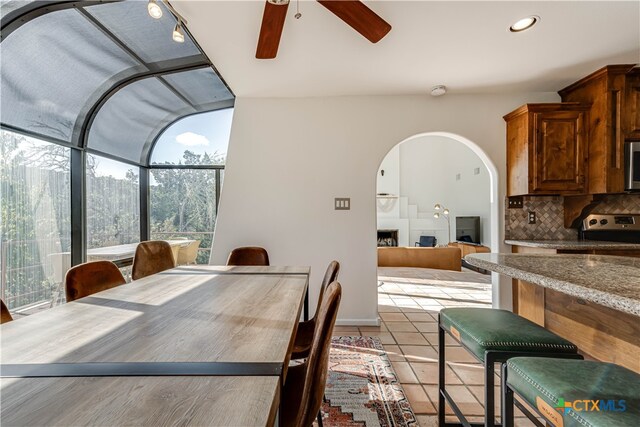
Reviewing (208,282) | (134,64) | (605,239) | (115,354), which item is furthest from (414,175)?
(115,354)

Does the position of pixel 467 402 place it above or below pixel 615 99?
below

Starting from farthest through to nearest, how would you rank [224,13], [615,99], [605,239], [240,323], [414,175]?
[414,175] < [605,239] < [615,99] < [224,13] < [240,323]

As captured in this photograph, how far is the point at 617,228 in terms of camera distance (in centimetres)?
295

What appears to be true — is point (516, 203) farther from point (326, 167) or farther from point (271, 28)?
point (271, 28)

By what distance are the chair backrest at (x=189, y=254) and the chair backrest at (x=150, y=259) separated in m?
2.22

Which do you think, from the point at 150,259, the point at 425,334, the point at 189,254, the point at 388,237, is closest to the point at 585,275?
the point at 425,334

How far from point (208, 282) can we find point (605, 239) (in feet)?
11.8

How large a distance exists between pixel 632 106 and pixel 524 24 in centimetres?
150

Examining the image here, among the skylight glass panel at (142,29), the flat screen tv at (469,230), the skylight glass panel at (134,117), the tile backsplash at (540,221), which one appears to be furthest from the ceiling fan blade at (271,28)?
the flat screen tv at (469,230)

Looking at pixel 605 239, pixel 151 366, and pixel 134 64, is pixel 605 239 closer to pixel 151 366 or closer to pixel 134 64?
pixel 151 366

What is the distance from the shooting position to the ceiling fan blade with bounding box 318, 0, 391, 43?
150 cm

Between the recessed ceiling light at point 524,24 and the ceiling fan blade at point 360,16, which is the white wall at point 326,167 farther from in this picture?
the ceiling fan blade at point 360,16

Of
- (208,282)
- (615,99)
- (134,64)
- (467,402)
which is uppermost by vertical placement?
(134,64)

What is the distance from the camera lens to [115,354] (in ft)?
2.83
